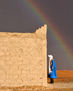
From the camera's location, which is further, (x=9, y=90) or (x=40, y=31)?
(x=40, y=31)

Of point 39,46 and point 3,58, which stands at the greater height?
point 39,46

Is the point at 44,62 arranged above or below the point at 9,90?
above

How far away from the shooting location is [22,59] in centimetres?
905

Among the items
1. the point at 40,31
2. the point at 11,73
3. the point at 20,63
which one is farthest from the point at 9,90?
the point at 40,31

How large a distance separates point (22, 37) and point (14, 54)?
A: 3.02 ft

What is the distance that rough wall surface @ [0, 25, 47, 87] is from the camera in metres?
8.93

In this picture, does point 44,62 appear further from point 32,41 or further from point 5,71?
point 5,71

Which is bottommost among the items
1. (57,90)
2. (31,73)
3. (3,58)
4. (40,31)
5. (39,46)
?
(57,90)

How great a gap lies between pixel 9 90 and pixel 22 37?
258 cm

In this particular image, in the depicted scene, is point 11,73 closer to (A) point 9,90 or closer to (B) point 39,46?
(A) point 9,90

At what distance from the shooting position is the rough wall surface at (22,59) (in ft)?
29.3

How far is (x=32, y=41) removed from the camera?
9.27 m

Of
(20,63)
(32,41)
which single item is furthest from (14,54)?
(32,41)

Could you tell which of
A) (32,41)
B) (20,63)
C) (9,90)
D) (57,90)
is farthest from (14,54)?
(57,90)
